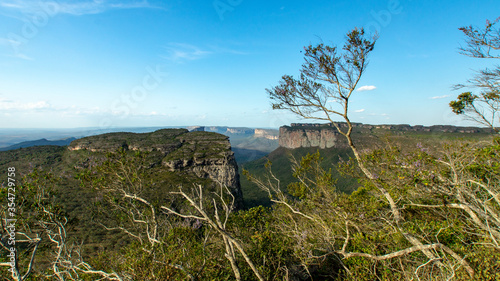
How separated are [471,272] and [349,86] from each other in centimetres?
746

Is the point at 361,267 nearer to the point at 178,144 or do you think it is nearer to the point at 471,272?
the point at 471,272

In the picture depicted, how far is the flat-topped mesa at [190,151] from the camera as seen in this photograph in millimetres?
55625

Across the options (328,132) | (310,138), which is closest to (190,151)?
(328,132)

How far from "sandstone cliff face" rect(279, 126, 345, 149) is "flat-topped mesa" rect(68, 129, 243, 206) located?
6469 centimetres

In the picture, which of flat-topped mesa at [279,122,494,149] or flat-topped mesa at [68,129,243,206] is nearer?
flat-topped mesa at [68,129,243,206]

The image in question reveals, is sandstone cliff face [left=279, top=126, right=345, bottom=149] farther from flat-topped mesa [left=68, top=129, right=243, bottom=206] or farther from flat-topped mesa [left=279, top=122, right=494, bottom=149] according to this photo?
flat-topped mesa [left=68, top=129, right=243, bottom=206]

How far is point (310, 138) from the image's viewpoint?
125 metres

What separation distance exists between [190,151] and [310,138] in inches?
3299

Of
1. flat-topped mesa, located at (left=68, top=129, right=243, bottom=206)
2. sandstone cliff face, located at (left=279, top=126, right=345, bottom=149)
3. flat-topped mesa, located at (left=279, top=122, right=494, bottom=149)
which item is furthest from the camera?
sandstone cliff face, located at (left=279, top=126, right=345, bottom=149)

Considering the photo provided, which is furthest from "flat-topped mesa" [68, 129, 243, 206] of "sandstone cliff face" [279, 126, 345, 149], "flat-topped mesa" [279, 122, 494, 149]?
"sandstone cliff face" [279, 126, 345, 149]

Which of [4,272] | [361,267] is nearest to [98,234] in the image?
[4,272]

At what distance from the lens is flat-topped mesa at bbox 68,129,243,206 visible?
55625 mm

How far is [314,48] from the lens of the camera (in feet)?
31.3

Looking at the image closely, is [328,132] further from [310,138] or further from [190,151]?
[190,151]
